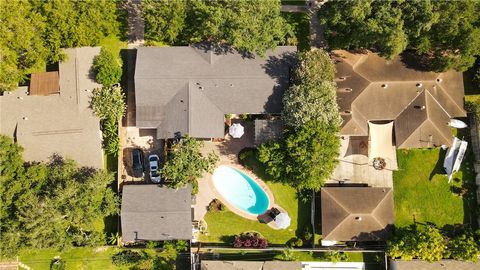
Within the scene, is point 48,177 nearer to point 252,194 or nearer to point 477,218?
point 252,194

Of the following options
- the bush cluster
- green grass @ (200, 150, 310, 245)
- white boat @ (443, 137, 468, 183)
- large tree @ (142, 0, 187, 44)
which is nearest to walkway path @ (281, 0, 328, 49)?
large tree @ (142, 0, 187, 44)

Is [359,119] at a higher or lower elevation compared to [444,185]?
higher

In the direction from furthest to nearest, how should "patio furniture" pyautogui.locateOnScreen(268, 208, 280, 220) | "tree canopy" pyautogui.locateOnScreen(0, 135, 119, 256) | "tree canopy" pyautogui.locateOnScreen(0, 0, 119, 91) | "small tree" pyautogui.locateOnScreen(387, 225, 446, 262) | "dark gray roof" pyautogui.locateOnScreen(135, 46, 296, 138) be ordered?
Result: "patio furniture" pyautogui.locateOnScreen(268, 208, 280, 220) → "dark gray roof" pyautogui.locateOnScreen(135, 46, 296, 138) → "small tree" pyautogui.locateOnScreen(387, 225, 446, 262) → "tree canopy" pyautogui.locateOnScreen(0, 0, 119, 91) → "tree canopy" pyautogui.locateOnScreen(0, 135, 119, 256)

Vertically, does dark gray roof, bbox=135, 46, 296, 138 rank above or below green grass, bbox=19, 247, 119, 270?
above

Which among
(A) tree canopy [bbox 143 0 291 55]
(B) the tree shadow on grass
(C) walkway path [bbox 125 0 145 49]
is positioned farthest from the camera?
(C) walkway path [bbox 125 0 145 49]

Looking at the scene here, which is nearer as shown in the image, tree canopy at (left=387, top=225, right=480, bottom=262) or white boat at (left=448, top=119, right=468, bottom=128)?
tree canopy at (left=387, top=225, right=480, bottom=262)

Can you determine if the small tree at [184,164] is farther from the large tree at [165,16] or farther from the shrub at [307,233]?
the shrub at [307,233]

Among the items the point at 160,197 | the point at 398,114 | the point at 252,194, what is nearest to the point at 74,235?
the point at 160,197

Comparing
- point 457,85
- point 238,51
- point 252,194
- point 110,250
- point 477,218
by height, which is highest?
point 238,51

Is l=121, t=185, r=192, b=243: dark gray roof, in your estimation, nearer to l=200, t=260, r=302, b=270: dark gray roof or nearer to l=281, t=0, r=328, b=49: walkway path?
l=200, t=260, r=302, b=270: dark gray roof
